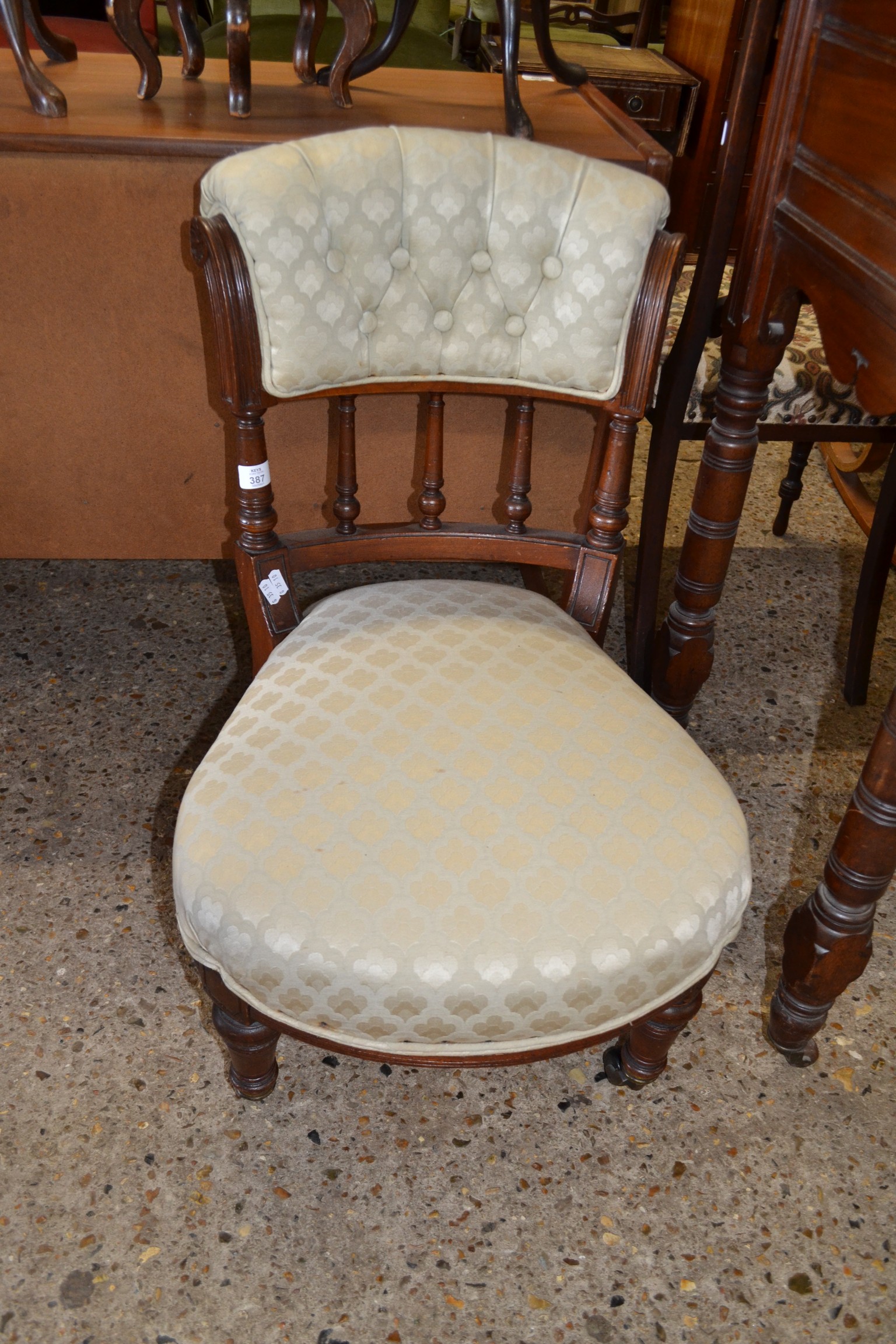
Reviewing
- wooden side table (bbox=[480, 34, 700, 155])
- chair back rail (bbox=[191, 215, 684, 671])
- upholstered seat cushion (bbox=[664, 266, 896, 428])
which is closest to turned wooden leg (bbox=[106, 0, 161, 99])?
chair back rail (bbox=[191, 215, 684, 671])

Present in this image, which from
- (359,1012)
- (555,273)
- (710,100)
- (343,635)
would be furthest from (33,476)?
(710,100)

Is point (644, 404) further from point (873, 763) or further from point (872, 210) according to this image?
point (873, 763)

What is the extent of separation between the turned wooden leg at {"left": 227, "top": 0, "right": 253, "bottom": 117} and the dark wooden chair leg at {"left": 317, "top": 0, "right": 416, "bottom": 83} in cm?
23

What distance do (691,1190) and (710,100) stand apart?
13.8 feet

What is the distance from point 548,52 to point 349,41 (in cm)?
38

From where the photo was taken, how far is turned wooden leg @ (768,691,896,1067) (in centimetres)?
112

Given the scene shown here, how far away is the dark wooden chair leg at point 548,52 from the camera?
1765mm

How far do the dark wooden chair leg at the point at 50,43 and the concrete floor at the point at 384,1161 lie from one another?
1.35 m

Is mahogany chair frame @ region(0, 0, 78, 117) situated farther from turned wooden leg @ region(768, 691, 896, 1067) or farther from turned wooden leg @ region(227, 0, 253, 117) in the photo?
turned wooden leg @ region(768, 691, 896, 1067)

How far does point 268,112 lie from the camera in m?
1.73

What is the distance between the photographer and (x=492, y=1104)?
4.32 ft

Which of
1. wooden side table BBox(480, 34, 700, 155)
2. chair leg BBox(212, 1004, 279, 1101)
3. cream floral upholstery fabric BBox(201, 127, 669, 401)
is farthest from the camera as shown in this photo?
wooden side table BBox(480, 34, 700, 155)

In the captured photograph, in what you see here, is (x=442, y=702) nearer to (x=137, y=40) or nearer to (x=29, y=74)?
(x=29, y=74)

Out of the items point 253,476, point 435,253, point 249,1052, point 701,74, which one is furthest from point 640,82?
point 249,1052
